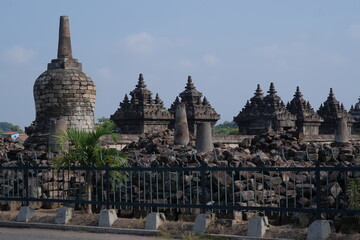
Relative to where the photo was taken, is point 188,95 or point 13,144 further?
point 188,95

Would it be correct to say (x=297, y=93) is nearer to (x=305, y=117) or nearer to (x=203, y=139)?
(x=305, y=117)

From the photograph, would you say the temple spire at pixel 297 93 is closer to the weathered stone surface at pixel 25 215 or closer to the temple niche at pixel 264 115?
the temple niche at pixel 264 115

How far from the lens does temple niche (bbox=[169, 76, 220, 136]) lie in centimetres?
4341

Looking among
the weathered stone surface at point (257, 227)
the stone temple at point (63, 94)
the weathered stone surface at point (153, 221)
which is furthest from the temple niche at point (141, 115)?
the weathered stone surface at point (257, 227)

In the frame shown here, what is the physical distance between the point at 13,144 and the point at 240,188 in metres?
21.3

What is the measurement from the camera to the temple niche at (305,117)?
181 ft

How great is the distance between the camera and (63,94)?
25328mm

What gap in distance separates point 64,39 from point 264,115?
27.3 meters

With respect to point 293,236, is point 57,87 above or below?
above

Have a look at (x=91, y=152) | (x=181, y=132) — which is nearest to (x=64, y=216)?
(x=91, y=152)

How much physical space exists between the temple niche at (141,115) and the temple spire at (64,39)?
51.1ft

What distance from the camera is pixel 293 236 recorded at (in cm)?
1058

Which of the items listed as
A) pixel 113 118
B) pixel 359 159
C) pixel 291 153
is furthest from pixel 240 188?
pixel 113 118

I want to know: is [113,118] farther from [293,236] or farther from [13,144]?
[293,236]
